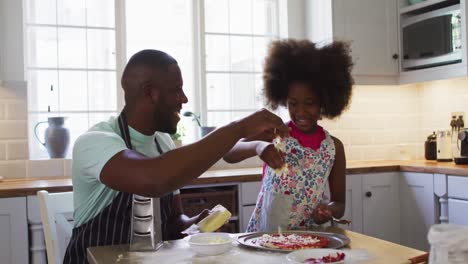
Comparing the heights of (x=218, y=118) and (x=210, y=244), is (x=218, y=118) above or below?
above

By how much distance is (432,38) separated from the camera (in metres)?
3.31

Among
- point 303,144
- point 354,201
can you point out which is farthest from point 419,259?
point 354,201

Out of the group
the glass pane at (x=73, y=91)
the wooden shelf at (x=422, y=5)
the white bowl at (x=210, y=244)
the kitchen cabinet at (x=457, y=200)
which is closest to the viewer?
the white bowl at (x=210, y=244)

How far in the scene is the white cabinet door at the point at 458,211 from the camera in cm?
277

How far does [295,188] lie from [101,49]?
6.37 ft

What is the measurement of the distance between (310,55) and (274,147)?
0.65m

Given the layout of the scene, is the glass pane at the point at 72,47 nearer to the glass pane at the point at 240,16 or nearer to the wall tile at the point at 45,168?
the wall tile at the point at 45,168

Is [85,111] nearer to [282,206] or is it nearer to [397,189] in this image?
[282,206]

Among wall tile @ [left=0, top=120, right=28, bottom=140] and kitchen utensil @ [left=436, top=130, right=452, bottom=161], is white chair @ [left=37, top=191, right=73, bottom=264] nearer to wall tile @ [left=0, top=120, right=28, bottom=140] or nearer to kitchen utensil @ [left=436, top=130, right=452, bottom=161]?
wall tile @ [left=0, top=120, right=28, bottom=140]

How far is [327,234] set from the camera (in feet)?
4.61

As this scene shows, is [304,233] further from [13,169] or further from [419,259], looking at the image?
[13,169]

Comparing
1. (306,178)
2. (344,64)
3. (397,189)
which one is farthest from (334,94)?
(397,189)

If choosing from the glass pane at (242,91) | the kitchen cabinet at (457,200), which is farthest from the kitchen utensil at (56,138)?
the kitchen cabinet at (457,200)

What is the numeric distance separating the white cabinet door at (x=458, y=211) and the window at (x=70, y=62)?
2.19 metres
